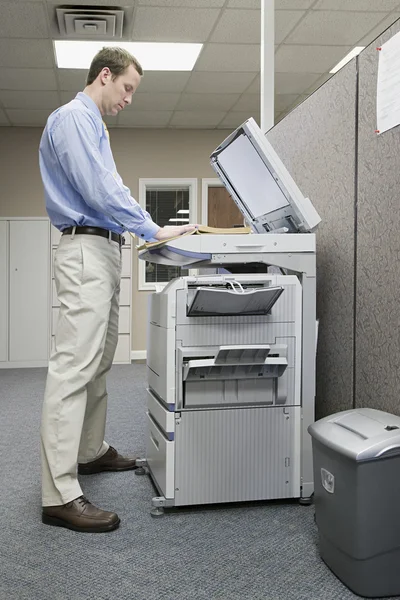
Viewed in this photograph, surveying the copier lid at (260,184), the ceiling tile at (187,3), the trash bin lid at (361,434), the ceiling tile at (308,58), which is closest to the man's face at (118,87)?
the copier lid at (260,184)

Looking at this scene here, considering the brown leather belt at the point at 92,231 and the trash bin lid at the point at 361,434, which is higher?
the brown leather belt at the point at 92,231

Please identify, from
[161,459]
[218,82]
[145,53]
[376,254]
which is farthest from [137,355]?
[376,254]

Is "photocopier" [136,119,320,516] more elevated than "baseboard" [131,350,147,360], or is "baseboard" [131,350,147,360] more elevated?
"photocopier" [136,119,320,516]

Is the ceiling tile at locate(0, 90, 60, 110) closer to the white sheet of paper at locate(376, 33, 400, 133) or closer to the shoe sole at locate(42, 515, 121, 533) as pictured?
the white sheet of paper at locate(376, 33, 400, 133)

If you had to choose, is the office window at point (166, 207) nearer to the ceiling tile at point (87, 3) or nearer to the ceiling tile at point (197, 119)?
the ceiling tile at point (197, 119)

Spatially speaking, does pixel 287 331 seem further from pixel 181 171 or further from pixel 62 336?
pixel 181 171

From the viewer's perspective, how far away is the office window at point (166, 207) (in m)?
5.17

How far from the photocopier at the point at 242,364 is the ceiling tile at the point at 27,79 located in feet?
8.92

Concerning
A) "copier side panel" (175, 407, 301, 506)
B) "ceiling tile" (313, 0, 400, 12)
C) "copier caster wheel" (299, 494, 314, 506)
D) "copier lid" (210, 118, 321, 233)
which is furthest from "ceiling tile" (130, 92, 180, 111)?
"copier caster wheel" (299, 494, 314, 506)

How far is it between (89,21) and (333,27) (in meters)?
1.33

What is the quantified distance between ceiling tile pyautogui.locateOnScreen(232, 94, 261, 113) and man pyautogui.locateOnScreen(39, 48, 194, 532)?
9.82 feet

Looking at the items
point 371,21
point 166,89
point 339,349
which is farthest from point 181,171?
point 339,349

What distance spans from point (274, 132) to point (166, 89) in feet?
7.42

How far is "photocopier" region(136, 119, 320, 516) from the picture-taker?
4.88 feet
